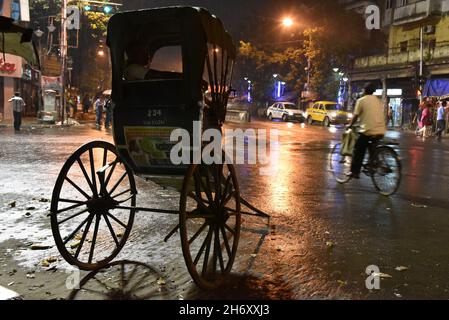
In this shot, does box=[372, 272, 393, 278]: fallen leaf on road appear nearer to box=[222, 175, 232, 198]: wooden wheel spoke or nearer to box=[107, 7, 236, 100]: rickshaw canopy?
box=[222, 175, 232, 198]: wooden wheel spoke

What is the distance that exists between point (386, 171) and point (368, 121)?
0.93m

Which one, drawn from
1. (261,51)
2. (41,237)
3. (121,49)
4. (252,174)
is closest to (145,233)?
(41,237)

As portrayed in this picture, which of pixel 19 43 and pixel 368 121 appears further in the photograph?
pixel 368 121

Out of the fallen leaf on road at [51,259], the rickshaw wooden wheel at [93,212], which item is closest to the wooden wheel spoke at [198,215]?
the rickshaw wooden wheel at [93,212]

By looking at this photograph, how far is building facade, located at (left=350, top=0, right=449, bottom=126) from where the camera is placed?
3228 cm

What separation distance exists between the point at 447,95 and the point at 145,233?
2927 centimetres

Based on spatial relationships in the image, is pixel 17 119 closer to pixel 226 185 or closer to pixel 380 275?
pixel 226 185

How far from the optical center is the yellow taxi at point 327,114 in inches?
1342

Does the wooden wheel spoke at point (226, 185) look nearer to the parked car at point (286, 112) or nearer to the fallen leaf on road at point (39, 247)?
the fallen leaf on road at point (39, 247)

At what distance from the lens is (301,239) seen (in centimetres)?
550

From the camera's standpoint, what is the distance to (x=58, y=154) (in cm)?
1309

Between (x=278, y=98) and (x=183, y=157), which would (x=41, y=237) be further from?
(x=278, y=98)

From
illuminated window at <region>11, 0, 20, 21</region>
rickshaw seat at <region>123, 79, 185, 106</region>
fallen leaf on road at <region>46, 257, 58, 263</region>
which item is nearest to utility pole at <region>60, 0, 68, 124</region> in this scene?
illuminated window at <region>11, 0, 20, 21</region>

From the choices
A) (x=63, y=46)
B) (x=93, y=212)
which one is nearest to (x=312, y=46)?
(x=63, y=46)
